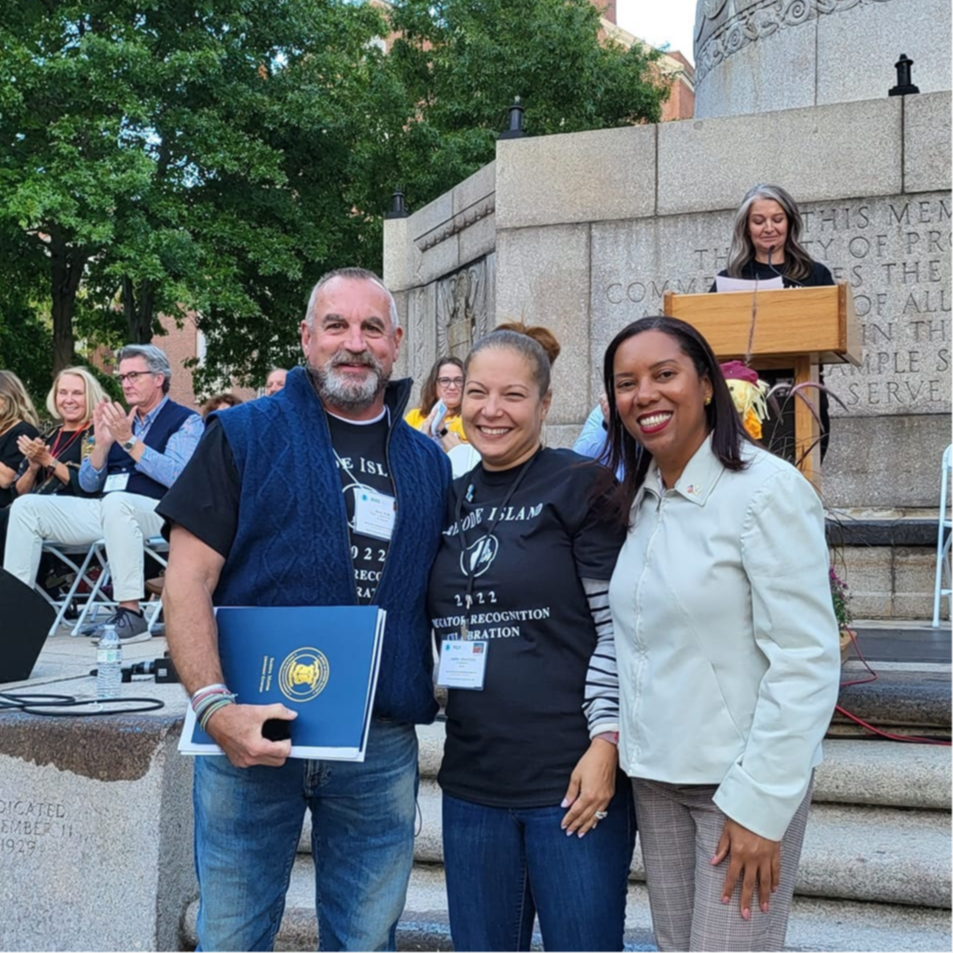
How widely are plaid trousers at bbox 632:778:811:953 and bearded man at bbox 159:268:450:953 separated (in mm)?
633

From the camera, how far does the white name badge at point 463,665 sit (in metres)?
2.50

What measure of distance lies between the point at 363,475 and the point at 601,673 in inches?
28.9


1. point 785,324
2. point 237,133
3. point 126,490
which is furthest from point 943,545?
point 237,133

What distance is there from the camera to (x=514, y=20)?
2794cm

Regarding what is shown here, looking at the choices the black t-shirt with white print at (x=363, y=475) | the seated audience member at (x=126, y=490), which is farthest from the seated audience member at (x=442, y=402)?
the black t-shirt with white print at (x=363, y=475)

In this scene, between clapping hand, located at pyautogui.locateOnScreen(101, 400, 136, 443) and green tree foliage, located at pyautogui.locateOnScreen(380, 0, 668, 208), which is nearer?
clapping hand, located at pyautogui.locateOnScreen(101, 400, 136, 443)

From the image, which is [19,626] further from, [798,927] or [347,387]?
[798,927]

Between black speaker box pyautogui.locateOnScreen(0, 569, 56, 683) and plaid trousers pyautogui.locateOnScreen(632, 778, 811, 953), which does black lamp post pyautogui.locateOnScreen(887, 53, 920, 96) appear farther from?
plaid trousers pyautogui.locateOnScreen(632, 778, 811, 953)

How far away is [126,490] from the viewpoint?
677cm

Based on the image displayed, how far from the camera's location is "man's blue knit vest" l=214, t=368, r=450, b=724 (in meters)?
2.60

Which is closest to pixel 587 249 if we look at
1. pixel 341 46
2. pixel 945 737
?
pixel 945 737

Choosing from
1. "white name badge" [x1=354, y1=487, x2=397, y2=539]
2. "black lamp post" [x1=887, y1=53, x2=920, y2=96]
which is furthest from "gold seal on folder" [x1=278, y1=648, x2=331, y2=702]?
"black lamp post" [x1=887, y1=53, x2=920, y2=96]

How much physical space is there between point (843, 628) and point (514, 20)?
26.0 m

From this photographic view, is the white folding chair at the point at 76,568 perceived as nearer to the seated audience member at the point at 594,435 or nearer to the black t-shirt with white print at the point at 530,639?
the seated audience member at the point at 594,435
